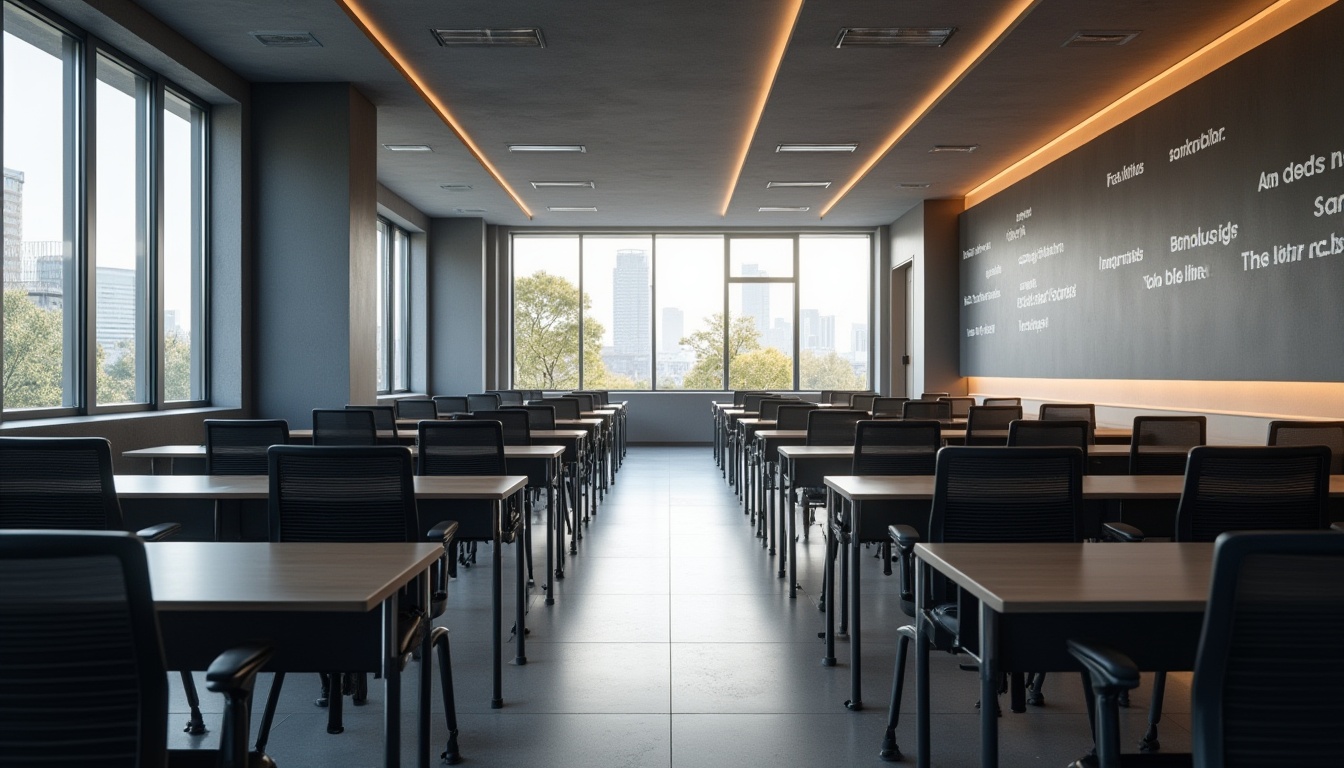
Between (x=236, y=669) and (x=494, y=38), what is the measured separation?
5.75 meters

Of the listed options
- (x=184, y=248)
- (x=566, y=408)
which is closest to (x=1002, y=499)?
(x=566, y=408)

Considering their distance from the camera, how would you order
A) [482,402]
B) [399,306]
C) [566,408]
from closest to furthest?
[482,402] → [566,408] → [399,306]

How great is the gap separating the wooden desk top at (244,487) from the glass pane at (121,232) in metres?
2.75

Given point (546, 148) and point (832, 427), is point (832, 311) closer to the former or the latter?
point (546, 148)

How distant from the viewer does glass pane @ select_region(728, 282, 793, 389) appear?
15523 mm

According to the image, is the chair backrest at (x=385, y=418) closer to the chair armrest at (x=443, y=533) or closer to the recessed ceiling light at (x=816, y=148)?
the chair armrest at (x=443, y=533)

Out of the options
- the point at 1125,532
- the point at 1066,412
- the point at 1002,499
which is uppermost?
the point at 1066,412

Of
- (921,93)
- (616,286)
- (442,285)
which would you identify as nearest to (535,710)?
(921,93)

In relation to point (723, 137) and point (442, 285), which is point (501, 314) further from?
point (723, 137)

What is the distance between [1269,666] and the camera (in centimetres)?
151

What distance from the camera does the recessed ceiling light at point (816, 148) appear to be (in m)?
9.53

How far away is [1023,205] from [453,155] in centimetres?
568

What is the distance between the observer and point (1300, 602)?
149 cm

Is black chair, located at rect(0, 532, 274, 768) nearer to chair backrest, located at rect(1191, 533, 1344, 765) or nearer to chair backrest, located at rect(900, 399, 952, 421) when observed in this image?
chair backrest, located at rect(1191, 533, 1344, 765)
